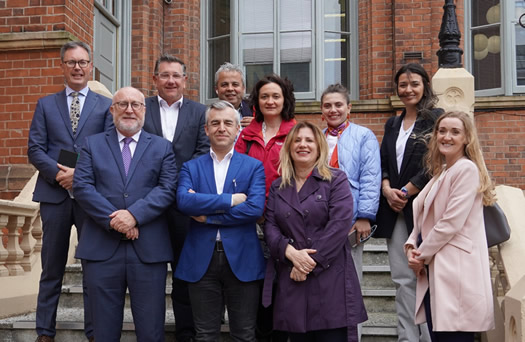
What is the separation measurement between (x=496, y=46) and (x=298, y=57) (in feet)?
9.83

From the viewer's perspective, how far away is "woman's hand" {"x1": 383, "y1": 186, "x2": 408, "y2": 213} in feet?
13.9

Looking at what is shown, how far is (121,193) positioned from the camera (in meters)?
3.90

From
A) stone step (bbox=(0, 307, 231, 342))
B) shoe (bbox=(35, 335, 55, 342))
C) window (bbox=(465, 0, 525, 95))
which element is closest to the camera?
shoe (bbox=(35, 335, 55, 342))

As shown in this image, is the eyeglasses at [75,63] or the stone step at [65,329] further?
the stone step at [65,329]

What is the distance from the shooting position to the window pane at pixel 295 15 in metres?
9.73

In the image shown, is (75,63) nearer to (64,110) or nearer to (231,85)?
(64,110)

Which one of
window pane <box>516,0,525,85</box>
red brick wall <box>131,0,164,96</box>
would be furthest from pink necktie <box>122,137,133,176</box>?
window pane <box>516,0,525,85</box>

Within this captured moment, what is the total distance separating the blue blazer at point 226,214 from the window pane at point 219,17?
6.45m

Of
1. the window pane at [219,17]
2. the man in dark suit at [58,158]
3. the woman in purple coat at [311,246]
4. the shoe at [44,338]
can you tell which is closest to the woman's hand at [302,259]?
the woman in purple coat at [311,246]

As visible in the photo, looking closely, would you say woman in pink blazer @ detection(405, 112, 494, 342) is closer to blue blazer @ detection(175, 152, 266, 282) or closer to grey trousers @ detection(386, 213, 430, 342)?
grey trousers @ detection(386, 213, 430, 342)

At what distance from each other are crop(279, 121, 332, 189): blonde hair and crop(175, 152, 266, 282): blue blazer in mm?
182

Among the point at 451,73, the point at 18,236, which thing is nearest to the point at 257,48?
the point at 451,73

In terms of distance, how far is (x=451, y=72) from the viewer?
752 centimetres

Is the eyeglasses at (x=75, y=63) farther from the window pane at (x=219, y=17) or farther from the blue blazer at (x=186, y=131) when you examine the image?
the window pane at (x=219, y=17)
